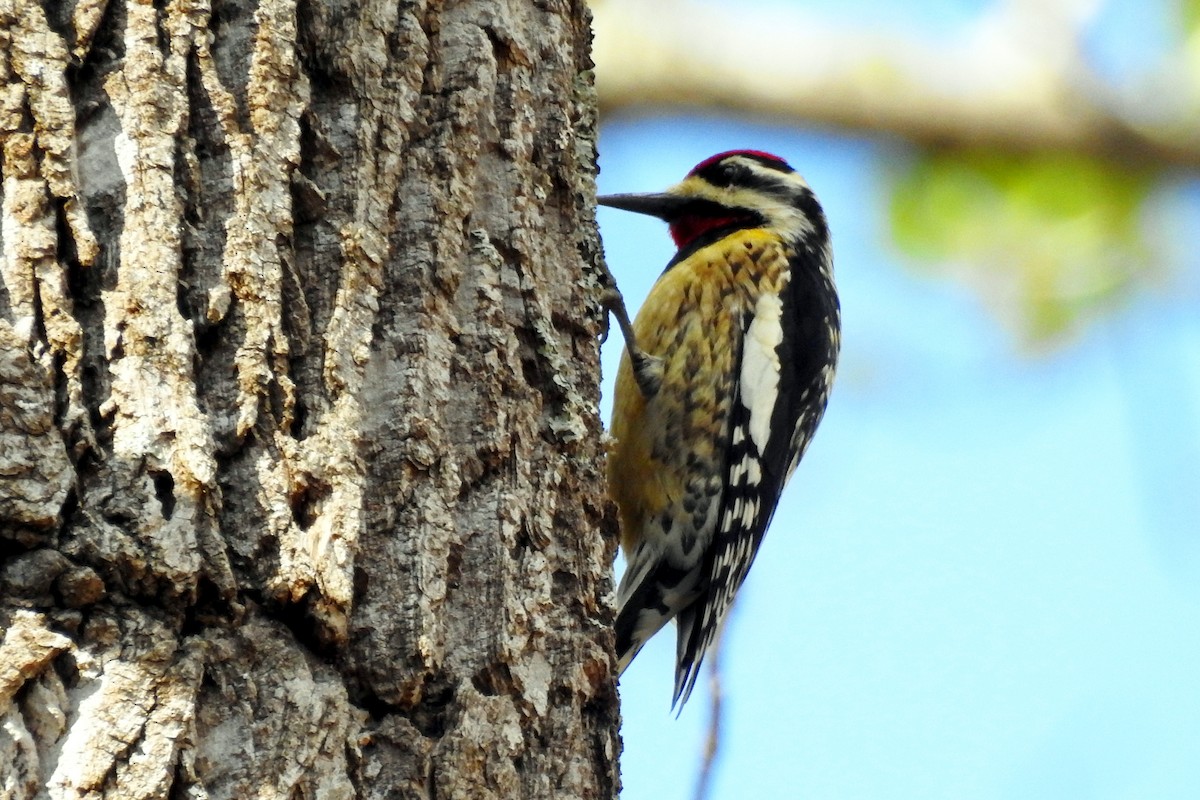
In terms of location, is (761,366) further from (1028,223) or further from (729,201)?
(1028,223)

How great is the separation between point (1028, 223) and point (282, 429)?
3.33 meters

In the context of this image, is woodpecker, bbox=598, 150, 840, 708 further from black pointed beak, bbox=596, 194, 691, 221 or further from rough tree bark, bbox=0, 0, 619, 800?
rough tree bark, bbox=0, 0, 619, 800

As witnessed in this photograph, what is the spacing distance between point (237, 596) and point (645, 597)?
6.60 feet

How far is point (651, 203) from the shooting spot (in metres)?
4.09

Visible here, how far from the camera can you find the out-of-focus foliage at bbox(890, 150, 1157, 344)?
170 inches

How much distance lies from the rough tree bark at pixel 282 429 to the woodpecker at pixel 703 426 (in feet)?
4.63

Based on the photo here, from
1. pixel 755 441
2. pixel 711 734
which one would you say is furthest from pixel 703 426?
pixel 711 734

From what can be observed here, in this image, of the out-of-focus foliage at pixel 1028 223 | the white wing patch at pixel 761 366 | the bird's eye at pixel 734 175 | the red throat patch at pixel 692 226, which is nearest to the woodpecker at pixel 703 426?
the white wing patch at pixel 761 366

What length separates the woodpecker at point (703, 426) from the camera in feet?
11.4

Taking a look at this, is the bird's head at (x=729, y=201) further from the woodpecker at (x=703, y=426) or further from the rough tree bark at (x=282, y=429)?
the rough tree bark at (x=282, y=429)

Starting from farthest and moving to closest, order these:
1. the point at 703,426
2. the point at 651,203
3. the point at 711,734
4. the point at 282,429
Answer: the point at 651,203 < the point at 703,426 < the point at 711,734 < the point at 282,429

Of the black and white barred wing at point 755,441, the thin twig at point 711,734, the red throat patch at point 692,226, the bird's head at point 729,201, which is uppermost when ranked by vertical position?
the bird's head at point 729,201

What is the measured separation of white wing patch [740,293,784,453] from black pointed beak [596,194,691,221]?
0.54 m

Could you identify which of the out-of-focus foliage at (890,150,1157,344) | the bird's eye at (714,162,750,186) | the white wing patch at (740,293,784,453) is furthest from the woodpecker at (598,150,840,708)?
the out-of-focus foliage at (890,150,1157,344)
